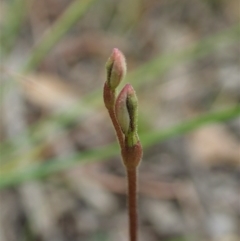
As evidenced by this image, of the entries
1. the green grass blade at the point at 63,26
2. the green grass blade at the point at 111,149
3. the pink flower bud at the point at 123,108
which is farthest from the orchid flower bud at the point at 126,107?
the green grass blade at the point at 63,26

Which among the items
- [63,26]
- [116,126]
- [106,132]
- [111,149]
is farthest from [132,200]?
[106,132]

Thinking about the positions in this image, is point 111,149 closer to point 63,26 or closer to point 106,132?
point 63,26

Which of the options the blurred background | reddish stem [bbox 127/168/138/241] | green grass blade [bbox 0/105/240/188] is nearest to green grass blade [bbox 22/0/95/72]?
the blurred background

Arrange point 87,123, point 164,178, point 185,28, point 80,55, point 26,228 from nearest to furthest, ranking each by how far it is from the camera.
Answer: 1. point 26,228
2. point 164,178
3. point 87,123
4. point 80,55
5. point 185,28

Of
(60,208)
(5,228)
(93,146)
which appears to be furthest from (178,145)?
(5,228)

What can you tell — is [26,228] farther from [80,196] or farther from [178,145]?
[178,145]

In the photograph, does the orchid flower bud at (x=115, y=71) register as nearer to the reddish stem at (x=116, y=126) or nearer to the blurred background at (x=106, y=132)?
the reddish stem at (x=116, y=126)
